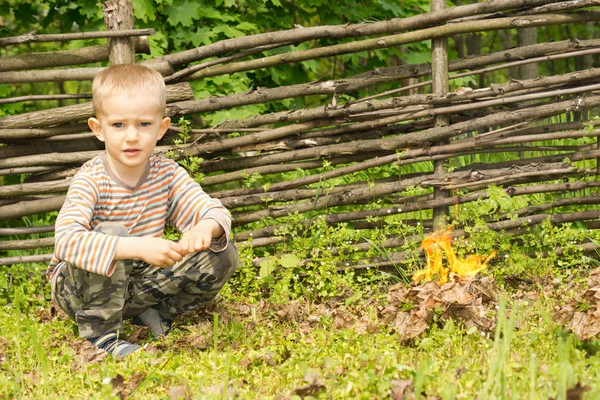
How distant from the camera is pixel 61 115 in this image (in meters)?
3.72

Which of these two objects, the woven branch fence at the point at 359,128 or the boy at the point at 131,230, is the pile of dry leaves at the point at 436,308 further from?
the woven branch fence at the point at 359,128

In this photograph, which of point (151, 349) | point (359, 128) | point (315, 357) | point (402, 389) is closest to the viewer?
point (402, 389)

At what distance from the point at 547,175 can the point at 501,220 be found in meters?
0.35

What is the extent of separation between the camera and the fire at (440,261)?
10.7 ft

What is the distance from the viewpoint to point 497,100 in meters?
3.69

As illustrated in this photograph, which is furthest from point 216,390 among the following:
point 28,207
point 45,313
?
point 28,207

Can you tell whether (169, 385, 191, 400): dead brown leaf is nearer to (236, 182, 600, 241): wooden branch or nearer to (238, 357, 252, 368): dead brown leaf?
(238, 357, 252, 368): dead brown leaf

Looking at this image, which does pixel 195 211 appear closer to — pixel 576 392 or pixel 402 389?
pixel 402 389

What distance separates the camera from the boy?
8.73 ft

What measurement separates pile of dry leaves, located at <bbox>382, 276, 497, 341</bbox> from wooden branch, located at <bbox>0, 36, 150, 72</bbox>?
204cm

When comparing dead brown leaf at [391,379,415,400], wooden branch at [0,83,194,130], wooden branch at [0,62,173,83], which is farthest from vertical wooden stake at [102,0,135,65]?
dead brown leaf at [391,379,415,400]

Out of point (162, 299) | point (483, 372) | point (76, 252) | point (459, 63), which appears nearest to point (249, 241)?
point (162, 299)

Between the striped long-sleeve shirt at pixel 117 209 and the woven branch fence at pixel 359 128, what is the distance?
65cm

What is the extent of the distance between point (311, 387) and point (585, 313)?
3.97 feet
